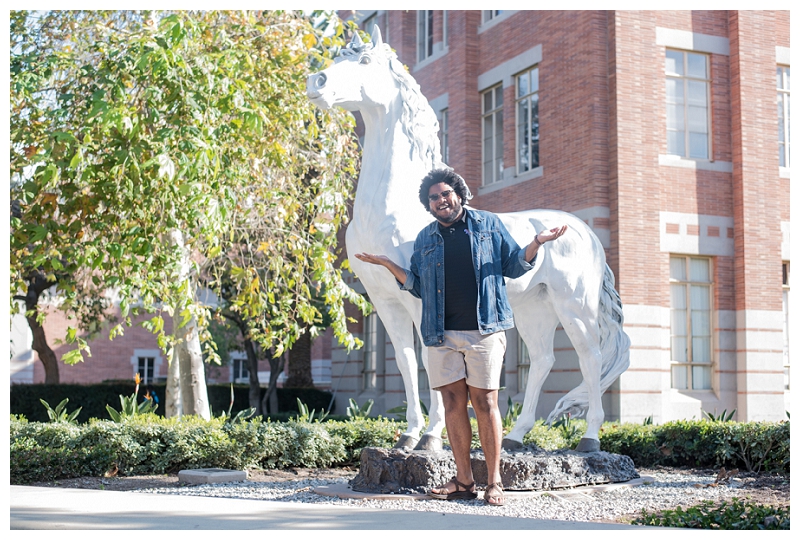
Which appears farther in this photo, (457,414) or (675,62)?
(675,62)

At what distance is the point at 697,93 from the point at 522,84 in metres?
3.51

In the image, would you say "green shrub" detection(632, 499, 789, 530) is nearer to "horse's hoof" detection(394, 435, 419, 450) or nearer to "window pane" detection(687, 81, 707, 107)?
"horse's hoof" detection(394, 435, 419, 450)

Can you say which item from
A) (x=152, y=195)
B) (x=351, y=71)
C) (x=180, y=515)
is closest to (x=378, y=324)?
(x=152, y=195)

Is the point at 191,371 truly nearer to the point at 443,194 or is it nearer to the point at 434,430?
the point at 434,430

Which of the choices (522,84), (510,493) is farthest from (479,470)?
(522,84)

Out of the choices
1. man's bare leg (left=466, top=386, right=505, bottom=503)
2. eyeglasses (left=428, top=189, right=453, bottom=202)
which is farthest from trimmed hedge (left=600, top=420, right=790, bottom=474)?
eyeglasses (left=428, top=189, right=453, bottom=202)

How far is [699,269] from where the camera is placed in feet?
54.6

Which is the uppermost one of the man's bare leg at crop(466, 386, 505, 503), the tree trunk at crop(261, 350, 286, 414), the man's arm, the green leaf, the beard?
the beard

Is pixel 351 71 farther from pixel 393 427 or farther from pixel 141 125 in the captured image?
pixel 393 427

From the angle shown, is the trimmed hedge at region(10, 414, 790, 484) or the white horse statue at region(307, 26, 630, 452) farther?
the trimmed hedge at region(10, 414, 790, 484)

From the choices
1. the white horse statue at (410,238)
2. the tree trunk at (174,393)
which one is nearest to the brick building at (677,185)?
the tree trunk at (174,393)

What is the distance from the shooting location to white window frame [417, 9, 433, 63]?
72.4 ft

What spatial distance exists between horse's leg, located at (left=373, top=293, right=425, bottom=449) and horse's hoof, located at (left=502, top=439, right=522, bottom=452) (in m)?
0.82

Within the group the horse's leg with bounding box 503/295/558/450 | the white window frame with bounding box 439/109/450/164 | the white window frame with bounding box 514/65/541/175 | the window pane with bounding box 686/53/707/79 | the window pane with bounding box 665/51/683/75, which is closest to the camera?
the horse's leg with bounding box 503/295/558/450
